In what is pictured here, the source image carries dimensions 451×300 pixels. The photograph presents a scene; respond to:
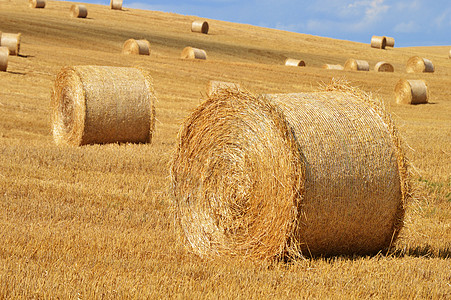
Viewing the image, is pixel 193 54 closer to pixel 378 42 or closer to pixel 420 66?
pixel 420 66

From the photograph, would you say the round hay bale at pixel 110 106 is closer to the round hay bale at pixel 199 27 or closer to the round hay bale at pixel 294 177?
the round hay bale at pixel 294 177

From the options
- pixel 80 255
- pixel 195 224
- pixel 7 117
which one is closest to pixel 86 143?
pixel 7 117

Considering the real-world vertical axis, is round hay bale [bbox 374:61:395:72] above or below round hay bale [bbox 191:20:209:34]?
below

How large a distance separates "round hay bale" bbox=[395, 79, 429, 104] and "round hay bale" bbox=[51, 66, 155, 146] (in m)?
14.9

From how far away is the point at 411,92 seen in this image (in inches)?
979

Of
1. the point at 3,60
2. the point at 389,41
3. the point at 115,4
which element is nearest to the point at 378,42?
the point at 389,41

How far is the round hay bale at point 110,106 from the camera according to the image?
1235cm

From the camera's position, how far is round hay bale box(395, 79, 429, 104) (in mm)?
24953

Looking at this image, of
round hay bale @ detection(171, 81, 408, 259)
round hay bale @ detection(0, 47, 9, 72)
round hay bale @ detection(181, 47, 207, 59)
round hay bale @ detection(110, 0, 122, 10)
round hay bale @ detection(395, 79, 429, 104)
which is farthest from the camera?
round hay bale @ detection(110, 0, 122, 10)

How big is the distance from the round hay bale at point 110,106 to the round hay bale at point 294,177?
19.3 feet

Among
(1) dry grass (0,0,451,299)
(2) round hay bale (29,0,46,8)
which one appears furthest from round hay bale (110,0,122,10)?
(1) dry grass (0,0,451,299)

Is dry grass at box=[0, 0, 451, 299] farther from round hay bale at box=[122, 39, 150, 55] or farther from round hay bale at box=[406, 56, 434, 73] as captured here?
round hay bale at box=[406, 56, 434, 73]

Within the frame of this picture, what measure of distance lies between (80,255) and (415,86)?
21.6 metres

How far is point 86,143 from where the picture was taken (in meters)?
12.6
